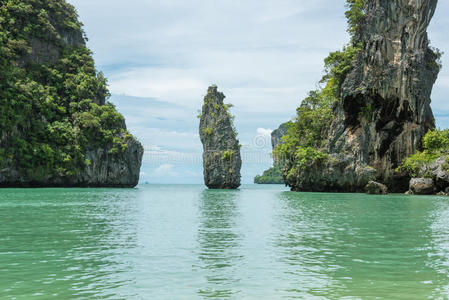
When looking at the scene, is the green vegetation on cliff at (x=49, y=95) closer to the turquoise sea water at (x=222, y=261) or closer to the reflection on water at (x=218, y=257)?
the turquoise sea water at (x=222, y=261)

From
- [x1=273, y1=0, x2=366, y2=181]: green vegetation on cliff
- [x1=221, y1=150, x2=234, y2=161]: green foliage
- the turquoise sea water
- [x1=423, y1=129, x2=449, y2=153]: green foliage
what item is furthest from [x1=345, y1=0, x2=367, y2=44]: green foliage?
the turquoise sea water

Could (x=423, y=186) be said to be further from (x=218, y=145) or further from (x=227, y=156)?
(x=218, y=145)

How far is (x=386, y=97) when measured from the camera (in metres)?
43.6

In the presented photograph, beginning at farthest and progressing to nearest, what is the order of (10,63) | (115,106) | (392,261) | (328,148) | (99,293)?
(115,106), (10,63), (328,148), (392,261), (99,293)

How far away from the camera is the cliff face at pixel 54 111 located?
51312 millimetres

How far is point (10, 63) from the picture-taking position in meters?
56.9

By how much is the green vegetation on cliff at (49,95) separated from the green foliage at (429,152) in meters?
43.9

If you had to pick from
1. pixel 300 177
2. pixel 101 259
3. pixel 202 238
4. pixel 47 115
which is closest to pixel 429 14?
pixel 300 177

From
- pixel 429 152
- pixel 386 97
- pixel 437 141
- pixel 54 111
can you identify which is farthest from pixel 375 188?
pixel 54 111

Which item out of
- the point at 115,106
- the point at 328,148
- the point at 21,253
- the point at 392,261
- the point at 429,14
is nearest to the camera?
the point at 392,261

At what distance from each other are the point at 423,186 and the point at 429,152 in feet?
15.5

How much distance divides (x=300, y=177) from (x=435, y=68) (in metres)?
19.8

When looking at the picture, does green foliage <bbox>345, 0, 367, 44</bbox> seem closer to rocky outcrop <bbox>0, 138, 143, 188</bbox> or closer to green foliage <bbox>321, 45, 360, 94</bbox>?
green foliage <bbox>321, 45, 360, 94</bbox>

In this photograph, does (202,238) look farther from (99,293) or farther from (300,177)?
(300,177)
